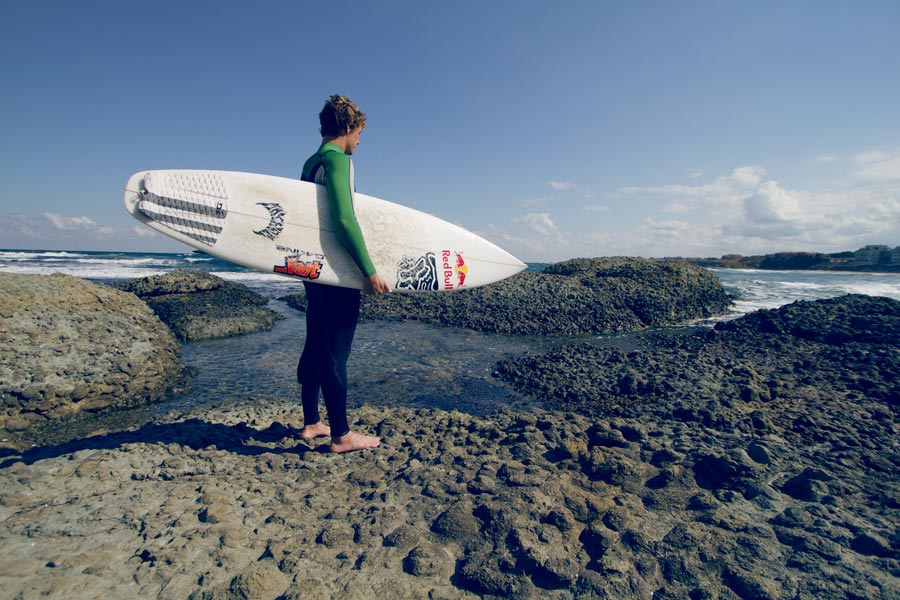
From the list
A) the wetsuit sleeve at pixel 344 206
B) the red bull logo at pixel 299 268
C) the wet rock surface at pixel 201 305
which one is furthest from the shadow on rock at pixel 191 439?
the wet rock surface at pixel 201 305

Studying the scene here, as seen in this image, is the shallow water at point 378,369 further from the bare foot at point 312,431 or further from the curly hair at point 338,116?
the curly hair at point 338,116

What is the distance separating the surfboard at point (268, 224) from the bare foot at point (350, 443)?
3.97 feet

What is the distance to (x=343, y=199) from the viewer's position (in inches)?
111

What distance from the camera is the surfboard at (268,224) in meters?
3.12

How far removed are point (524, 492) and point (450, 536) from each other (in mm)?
579

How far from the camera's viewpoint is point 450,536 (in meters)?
2.17

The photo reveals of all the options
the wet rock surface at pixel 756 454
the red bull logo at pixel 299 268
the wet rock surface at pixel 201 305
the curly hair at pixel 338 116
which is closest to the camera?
Answer: the wet rock surface at pixel 756 454

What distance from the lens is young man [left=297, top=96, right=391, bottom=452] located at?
2.83 m

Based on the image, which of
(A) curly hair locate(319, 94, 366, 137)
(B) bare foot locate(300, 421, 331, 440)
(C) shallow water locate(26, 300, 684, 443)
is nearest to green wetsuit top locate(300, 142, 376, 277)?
(A) curly hair locate(319, 94, 366, 137)

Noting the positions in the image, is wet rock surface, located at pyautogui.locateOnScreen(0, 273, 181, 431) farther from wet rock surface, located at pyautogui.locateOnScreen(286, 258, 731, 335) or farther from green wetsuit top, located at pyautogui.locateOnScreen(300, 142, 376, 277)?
wet rock surface, located at pyautogui.locateOnScreen(286, 258, 731, 335)

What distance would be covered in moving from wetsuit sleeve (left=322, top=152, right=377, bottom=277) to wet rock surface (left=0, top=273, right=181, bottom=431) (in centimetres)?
369

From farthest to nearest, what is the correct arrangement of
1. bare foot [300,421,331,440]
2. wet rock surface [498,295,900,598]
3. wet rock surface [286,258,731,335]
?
wet rock surface [286,258,731,335] → bare foot [300,421,331,440] → wet rock surface [498,295,900,598]

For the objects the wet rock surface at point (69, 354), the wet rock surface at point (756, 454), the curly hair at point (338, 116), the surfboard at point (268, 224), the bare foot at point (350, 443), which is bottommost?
the wet rock surface at point (756, 454)

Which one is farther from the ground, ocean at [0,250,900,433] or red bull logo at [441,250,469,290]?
red bull logo at [441,250,469,290]
